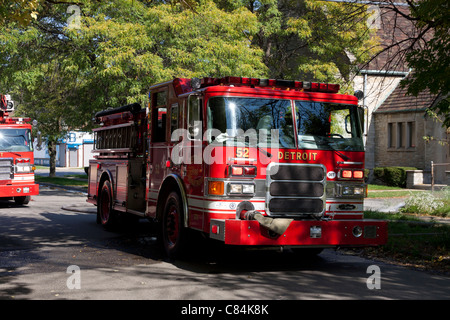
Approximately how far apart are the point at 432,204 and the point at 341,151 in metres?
8.64

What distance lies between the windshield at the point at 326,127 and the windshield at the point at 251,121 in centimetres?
22

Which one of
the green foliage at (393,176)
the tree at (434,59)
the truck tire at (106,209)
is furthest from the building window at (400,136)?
the truck tire at (106,209)

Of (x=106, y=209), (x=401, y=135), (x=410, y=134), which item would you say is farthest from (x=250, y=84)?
(x=401, y=135)

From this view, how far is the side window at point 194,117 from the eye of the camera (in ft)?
29.2

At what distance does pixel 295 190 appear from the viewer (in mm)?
8836

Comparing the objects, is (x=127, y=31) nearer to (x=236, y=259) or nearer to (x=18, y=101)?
(x=236, y=259)

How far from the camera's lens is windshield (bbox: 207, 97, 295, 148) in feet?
28.4

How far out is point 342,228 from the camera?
8.77 m

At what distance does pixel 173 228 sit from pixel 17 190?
10172mm

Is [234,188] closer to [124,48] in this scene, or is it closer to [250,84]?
[250,84]

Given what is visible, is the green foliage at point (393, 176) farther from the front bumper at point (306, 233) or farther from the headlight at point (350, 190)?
the front bumper at point (306, 233)

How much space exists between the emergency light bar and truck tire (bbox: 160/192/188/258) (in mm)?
1758

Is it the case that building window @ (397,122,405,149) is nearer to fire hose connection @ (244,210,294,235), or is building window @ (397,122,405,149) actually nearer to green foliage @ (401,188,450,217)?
green foliage @ (401,188,450,217)

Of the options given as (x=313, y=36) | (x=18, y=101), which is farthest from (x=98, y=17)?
(x=18, y=101)
